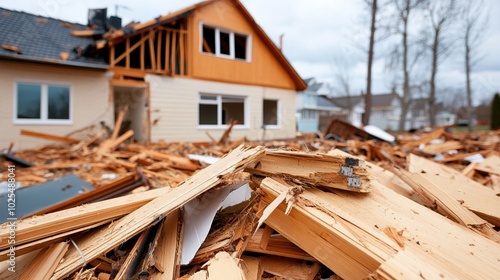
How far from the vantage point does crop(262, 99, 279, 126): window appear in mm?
15132

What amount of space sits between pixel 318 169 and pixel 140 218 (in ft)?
4.06

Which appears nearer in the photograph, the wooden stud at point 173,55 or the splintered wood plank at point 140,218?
the splintered wood plank at point 140,218

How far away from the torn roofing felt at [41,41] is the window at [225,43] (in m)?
4.57

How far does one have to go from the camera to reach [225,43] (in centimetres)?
1326

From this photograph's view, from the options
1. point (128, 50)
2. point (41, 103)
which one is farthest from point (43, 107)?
point (128, 50)

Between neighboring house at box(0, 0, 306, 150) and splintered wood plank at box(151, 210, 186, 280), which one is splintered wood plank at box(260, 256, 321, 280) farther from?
neighboring house at box(0, 0, 306, 150)

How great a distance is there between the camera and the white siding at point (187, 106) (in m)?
11.2

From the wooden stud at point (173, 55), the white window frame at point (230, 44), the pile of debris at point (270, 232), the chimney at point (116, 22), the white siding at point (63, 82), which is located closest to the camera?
the pile of debris at point (270, 232)

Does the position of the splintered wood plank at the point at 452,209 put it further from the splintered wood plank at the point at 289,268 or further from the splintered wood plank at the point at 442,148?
the splintered wood plank at the point at 442,148

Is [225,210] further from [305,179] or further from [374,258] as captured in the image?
[374,258]

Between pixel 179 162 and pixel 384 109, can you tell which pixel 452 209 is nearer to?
pixel 179 162

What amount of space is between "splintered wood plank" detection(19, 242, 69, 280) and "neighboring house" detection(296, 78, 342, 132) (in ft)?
102

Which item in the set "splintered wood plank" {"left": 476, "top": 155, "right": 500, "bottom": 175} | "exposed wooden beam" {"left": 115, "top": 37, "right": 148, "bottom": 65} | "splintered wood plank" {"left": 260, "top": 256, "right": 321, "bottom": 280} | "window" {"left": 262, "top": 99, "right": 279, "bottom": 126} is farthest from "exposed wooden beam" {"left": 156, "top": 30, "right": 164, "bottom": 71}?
"splintered wood plank" {"left": 260, "top": 256, "right": 321, "bottom": 280}

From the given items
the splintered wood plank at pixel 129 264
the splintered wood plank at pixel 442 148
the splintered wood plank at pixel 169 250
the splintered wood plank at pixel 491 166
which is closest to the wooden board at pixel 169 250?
the splintered wood plank at pixel 169 250
